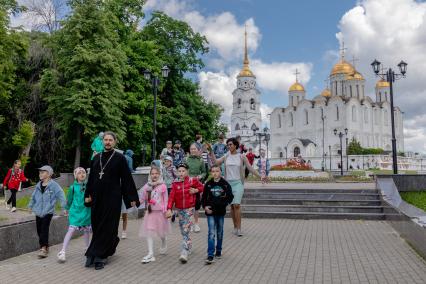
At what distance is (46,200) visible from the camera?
743 cm

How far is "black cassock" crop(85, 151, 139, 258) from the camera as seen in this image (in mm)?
6613

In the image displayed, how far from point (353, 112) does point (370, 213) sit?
263 ft

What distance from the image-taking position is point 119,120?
963 inches

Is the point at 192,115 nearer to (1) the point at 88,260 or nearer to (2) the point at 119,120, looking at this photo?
(2) the point at 119,120

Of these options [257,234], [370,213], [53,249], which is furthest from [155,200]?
[370,213]

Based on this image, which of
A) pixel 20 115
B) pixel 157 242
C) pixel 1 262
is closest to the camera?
pixel 1 262

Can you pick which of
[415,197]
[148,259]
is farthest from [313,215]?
[148,259]

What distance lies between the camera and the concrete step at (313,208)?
1245cm

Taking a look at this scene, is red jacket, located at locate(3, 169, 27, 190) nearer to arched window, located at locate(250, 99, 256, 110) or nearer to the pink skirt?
the pink skirt

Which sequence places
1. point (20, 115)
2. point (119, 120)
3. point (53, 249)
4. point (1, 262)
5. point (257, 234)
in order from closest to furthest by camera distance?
point (1, 262)
point (53, 249)
point (257, 234)
point (119, 120)
point (20, 115)

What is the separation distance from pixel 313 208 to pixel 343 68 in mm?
90139

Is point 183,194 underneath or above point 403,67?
underneath

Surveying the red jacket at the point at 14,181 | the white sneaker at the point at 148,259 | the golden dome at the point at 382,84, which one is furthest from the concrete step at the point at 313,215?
the golden dome at the point at 382,84

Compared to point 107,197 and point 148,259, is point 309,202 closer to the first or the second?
point 148,259
